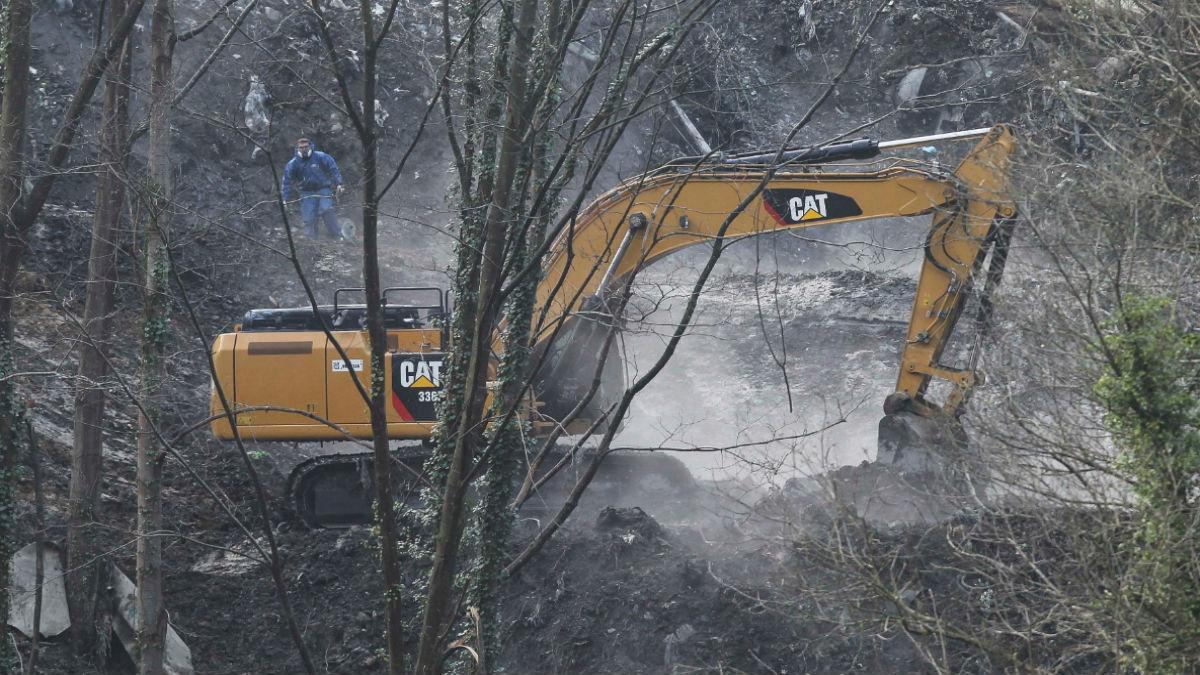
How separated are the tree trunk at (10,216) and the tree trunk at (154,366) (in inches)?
37.4

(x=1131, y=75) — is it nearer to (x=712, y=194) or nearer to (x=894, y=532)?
(x=712, y=194)

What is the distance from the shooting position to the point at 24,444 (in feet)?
37.7

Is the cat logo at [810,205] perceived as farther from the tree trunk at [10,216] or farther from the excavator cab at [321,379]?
the tree trunk at [10,216]

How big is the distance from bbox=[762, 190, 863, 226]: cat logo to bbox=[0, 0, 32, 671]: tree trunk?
19.8 feet

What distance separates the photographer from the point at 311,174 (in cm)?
1730

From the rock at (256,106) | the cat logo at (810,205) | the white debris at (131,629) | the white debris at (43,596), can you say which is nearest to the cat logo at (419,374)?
the white debris at (131,629)

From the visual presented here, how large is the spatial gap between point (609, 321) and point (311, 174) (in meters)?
8.80

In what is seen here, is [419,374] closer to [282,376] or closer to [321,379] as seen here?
[321,379]

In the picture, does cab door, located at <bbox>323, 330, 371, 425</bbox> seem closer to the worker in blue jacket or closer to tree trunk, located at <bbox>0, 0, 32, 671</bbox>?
tree trunk, located at <bbox>0, 0, 32, 671</bbox>

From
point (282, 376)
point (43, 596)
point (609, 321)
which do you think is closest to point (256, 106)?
point (282, 376)

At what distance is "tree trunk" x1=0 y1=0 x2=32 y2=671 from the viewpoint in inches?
345

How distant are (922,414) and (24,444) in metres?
8.44

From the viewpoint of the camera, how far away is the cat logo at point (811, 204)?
10555 millimetres

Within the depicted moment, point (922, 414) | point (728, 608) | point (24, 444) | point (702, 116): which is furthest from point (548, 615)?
point (702, 116)
